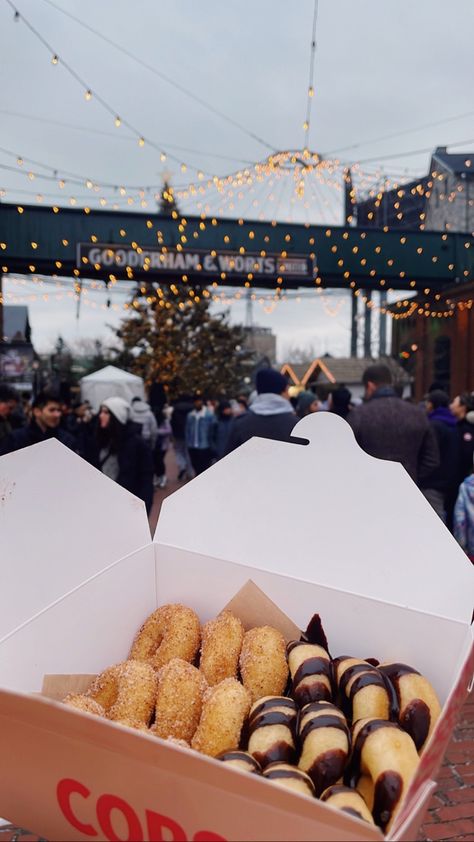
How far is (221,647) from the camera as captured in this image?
1.46 metres

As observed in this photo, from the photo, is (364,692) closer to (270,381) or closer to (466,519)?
(466,519)

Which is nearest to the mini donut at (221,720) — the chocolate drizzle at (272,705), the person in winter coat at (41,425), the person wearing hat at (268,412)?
the chocolate drizzle at (272,705)

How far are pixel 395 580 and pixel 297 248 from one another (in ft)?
35.1

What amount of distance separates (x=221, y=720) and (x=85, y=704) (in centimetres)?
27

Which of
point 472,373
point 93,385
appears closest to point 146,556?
point 93,385

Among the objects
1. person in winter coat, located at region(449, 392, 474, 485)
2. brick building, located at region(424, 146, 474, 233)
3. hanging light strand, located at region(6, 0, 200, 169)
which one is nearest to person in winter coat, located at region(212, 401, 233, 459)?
hanging light strand, located at region(6, 0, 200, 169)

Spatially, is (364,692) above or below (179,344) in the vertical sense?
below

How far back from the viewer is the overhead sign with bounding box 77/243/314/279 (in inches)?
405

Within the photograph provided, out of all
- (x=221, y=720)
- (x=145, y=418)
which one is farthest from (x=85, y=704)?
(x=145, y=418)

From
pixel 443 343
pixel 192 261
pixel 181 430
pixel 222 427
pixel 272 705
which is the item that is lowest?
pixel 181 430

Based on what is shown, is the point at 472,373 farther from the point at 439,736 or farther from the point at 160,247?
the point at 439,736

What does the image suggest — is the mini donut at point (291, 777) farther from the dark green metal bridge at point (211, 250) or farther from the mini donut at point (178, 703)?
the dark green metal bridge at point (211, 250)

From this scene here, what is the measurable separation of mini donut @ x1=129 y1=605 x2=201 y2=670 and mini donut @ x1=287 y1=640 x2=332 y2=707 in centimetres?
25

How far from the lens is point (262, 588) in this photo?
1.55m
